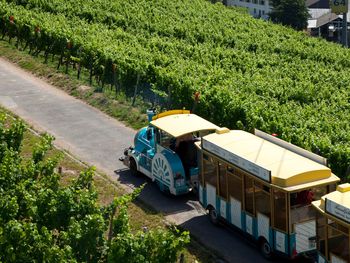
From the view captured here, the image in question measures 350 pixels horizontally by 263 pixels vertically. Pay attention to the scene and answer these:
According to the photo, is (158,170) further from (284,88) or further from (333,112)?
(284,88)

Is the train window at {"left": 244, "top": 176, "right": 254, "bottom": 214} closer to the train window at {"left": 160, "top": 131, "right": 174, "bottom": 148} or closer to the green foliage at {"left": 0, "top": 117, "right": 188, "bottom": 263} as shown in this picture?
the green foliage at {"left": 0, "top": 117, "right": 188, "bottom": 263}

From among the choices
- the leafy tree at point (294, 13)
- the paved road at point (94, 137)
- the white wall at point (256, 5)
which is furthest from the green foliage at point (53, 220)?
the white wall at point (256, 5)

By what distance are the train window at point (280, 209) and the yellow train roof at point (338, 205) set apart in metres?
1.06

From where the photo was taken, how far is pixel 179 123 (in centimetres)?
2175

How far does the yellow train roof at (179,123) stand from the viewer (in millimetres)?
21219

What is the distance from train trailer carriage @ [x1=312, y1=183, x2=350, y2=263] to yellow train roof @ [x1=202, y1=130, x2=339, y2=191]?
3.11ft

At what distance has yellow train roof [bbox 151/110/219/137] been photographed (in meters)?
21.2

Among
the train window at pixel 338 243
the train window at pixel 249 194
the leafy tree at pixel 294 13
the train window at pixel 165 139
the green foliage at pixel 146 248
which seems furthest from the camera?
the leafy tree at pixel 294 13

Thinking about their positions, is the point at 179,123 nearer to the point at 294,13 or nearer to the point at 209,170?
the point at 209,170

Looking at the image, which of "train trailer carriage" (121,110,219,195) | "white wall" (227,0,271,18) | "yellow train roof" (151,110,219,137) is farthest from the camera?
"white wall" (227,0,271,18)

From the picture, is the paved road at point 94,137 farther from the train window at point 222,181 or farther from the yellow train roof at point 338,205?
the yellow train roof at point 338,205

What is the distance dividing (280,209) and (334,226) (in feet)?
5.87

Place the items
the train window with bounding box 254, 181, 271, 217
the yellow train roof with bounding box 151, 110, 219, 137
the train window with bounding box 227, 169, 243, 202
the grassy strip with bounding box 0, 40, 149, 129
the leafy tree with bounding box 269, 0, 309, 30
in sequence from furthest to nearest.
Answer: the leafy tree with bounding box 269, 0, 309, 30
the grassy strip with bounding box 0, 40, 149, 129
the yellow train roof with bounding box 151, 110, 219, 137
the train window with bounding box 227, 169, 243, 202
the train window with bounding box 254, 181, 271, 217

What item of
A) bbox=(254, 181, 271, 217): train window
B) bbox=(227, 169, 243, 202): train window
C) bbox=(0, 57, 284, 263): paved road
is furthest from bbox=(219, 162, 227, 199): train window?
bbox=(254, 181, 271, 217): train window
